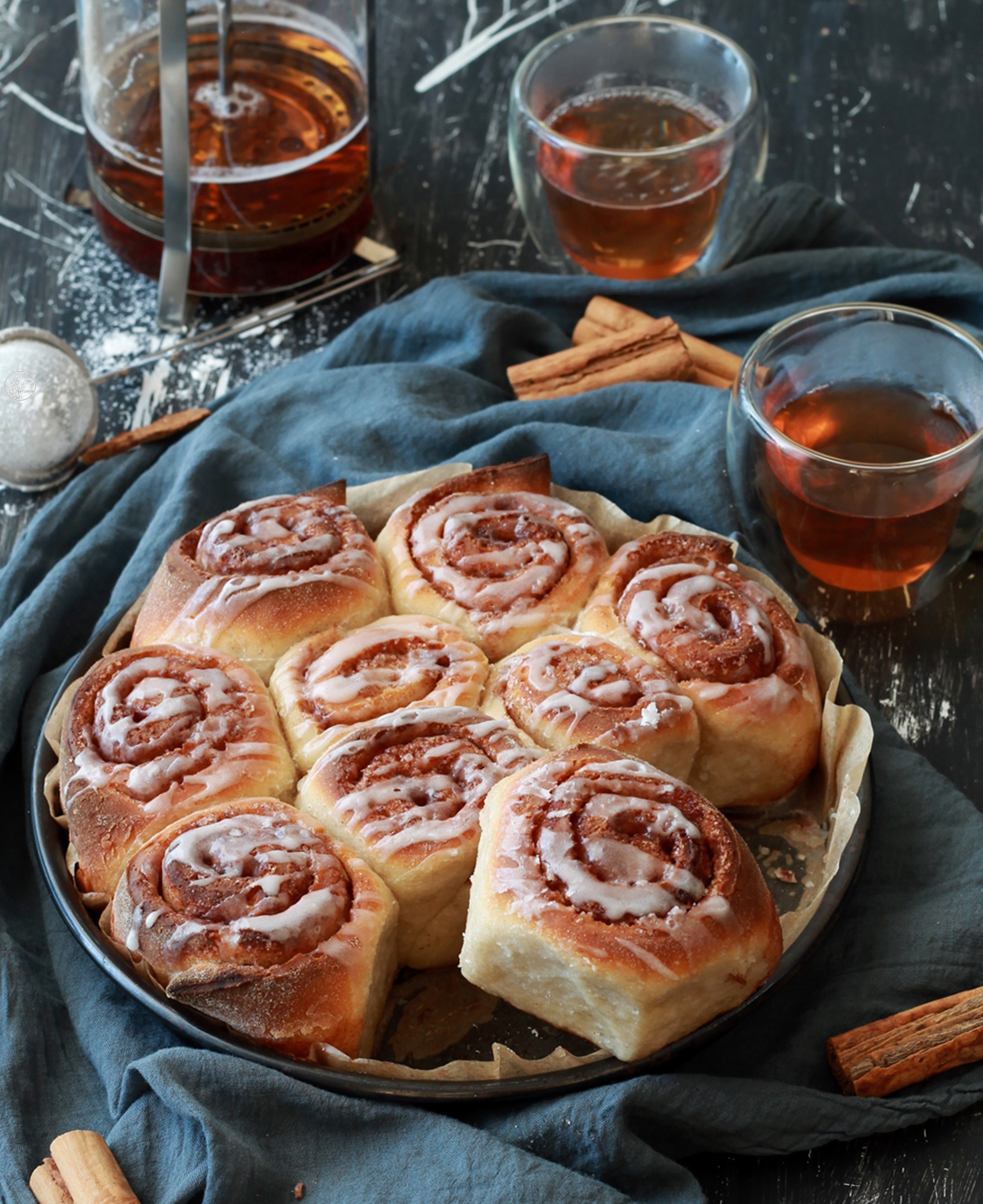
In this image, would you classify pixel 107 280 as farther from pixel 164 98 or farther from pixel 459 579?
pixel 459 579

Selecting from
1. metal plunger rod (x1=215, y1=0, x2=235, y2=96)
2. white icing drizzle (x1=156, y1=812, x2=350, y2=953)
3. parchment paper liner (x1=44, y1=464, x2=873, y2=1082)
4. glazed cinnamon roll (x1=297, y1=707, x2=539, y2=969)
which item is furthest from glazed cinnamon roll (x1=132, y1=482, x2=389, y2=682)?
metal plunger rod (x1=215, y1=0, x2=235, y2=96)

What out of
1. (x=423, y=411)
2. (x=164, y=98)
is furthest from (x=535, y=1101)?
(x=164, y=98)

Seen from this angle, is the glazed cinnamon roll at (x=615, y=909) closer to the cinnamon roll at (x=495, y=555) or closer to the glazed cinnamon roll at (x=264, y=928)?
the glazed cinnamon roll at (x=264, y=928)

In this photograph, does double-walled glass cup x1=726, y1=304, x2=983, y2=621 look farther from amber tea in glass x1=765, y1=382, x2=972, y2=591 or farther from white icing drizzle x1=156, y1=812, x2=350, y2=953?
white icing drizzle x1=156, y1=812, x2=350, y2=953

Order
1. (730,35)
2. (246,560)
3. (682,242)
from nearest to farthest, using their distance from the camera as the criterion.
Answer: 1. (246,560)
2. (682,242)
3. (730,35)

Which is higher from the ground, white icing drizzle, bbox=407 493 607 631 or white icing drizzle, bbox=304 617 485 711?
white icing drizzle, bbox=407 493 607 631

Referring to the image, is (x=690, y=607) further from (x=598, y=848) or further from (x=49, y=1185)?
(x=49, y=1185)

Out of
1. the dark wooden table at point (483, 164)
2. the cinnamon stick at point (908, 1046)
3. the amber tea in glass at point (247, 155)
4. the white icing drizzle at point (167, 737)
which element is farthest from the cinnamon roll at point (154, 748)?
the amber tea in glass at point (247, 155)
